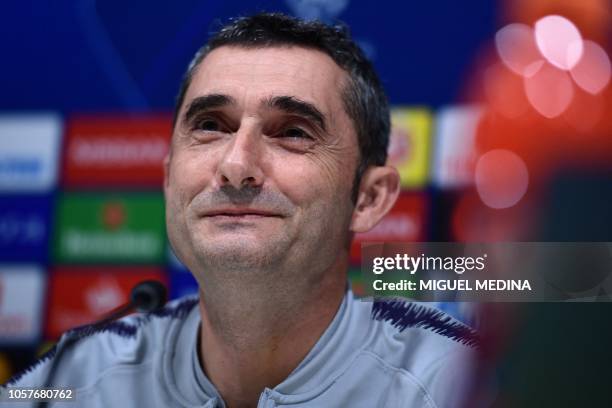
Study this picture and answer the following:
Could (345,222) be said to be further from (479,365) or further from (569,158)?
(569,158)

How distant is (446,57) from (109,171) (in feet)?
2.92

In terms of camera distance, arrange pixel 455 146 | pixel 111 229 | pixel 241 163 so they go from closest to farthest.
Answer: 1. pixel 241 163
2. pixel 455 146
3. pixel 111 229

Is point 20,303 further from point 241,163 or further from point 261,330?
point 241,163

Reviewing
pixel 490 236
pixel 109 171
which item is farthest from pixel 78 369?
pixel 490 236

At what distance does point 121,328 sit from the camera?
1.44m

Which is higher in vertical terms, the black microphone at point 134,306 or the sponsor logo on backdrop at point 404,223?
the sponsor logo on backdrop at point 404,223

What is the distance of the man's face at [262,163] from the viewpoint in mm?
1137

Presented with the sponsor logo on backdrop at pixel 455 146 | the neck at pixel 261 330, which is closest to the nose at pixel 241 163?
the neck at pixel 261 330

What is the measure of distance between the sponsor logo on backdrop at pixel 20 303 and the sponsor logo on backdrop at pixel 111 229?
0.31 feet

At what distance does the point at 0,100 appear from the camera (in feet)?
6.10

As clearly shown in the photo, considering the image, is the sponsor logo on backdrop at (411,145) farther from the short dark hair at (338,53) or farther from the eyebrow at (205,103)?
the eyebrow at (205,103)

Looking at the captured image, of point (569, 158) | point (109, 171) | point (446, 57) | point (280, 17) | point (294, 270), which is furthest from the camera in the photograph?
point (109, 171)

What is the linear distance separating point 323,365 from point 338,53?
1.87ft

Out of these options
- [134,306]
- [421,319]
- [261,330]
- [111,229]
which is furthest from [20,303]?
[421,319]
